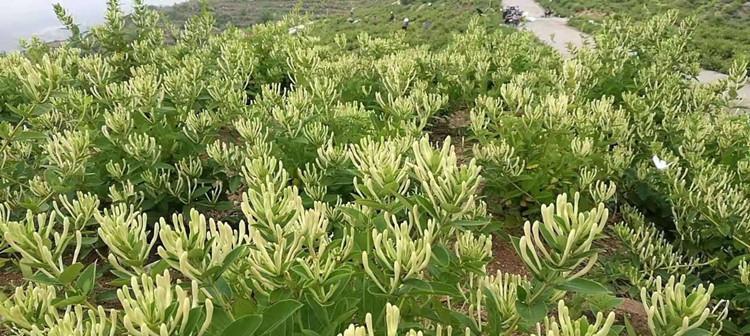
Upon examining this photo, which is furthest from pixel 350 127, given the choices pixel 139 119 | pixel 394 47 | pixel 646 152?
pixel 394 47

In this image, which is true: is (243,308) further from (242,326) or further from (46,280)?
(46,280)

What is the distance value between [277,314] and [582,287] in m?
0.67

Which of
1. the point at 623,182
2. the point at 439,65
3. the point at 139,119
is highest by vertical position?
the point at 139,119

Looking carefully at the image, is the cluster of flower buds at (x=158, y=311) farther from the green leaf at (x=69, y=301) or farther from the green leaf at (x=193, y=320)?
the green leaf at (x=69, y=301)

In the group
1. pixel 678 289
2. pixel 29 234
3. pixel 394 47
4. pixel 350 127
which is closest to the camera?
pixel 678 289

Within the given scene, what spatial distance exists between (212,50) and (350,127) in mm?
2550

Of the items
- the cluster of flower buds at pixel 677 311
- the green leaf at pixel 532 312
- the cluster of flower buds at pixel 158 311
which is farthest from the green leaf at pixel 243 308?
the cluster of flower buds at pixel 677 311

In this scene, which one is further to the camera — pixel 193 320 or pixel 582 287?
pixel 582 287

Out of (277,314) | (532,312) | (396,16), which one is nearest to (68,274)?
(277,314)

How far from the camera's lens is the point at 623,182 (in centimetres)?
352

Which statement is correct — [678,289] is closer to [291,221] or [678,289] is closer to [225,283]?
[291,221]

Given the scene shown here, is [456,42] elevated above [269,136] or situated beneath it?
situated beneath

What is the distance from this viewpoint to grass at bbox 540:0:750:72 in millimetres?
15414

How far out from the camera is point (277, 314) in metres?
1.21
